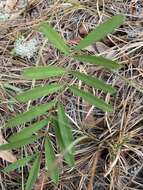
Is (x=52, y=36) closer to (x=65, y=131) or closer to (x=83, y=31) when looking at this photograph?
(x=65, y=131)

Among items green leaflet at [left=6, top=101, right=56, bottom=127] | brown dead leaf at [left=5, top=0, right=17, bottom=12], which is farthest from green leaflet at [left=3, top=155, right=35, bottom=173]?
brown dead leaf at [left=5, top=0, right=17, bottom=12]

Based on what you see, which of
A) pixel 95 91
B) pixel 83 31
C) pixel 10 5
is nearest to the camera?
pixel 95 91

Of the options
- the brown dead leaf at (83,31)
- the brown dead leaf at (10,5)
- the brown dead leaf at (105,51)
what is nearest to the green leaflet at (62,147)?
the brown dead leaf at (105,51)

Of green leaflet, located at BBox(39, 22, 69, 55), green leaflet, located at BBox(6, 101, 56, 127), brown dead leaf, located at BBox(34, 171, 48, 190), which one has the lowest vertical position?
brown dead leaf, located at BBox(34, 171, 48, 190)

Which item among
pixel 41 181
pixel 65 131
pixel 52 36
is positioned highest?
pixel 52 36

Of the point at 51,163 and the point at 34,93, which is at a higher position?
the point at 34,93

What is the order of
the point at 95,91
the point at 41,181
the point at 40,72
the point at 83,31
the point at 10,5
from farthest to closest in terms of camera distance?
the point at 10,5 → the point at 83,31 → the point at 95,91 → the point at 41,181 → the point at 40,72

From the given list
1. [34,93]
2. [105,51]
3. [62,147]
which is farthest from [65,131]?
[105,51]

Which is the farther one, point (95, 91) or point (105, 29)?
point (95, 91)

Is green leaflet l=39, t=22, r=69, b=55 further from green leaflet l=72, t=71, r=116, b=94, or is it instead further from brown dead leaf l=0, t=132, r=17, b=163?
brown dead leaf l=0, t=132, r=17, b=163

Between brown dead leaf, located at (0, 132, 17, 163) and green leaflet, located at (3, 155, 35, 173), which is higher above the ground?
green leaflet, located at (3, 155, 35, 173)

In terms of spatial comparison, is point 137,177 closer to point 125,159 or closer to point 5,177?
point 125,159
